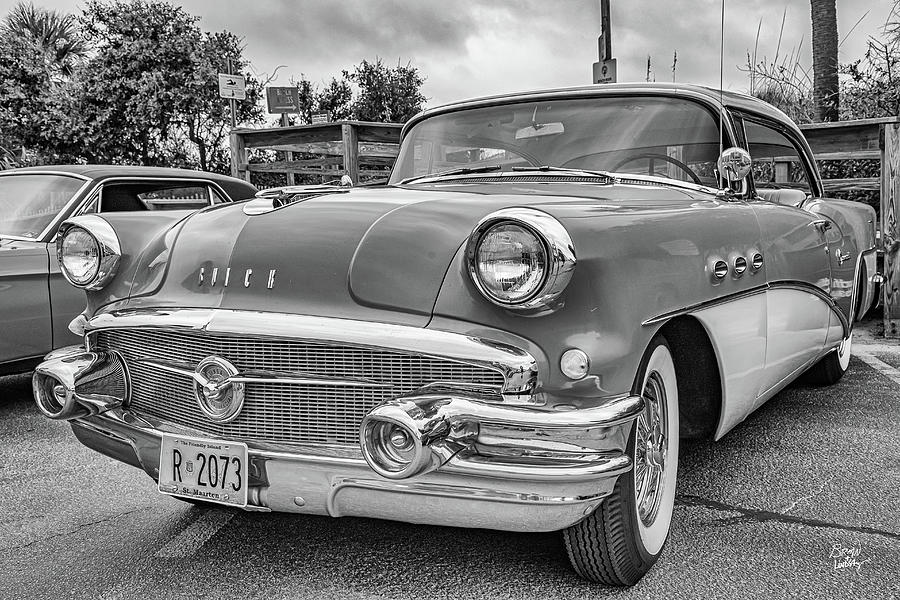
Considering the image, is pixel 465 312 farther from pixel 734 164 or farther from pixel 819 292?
pixel 819 292

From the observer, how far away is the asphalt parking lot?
231 cm

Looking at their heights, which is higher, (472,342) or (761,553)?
(472,342)

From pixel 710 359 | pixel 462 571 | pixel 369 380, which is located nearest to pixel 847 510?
pixel 710 359

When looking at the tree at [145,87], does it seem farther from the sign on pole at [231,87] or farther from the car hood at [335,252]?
the car hood at [335,252]

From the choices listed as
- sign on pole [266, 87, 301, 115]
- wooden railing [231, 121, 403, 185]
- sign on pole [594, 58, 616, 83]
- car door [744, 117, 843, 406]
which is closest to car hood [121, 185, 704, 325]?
car door [744, 117, 843, 406]

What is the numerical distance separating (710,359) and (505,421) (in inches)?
39.9

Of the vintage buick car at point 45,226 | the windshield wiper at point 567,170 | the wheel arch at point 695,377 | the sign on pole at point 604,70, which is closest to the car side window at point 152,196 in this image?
the vintage buick car at point 45,226

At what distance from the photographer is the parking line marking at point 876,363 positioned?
4987 mm

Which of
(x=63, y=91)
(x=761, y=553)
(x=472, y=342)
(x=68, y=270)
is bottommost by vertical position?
(x=761, y=553)

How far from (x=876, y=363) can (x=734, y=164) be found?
3106 mm

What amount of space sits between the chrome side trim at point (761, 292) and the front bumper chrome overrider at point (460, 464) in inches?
10.9

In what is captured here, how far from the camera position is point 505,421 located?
6.17 feet

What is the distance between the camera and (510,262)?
1.98m

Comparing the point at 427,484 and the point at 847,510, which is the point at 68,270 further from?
the point at 847,510
